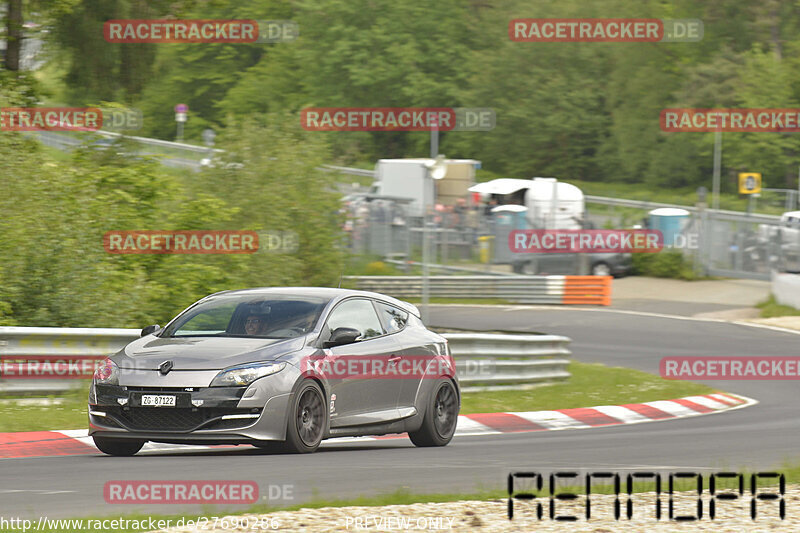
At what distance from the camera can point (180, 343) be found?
33.6 feet

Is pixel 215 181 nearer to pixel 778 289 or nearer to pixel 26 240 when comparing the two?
pixel 26 240

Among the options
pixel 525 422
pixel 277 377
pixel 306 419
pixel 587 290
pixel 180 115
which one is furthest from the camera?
pixel 180 115

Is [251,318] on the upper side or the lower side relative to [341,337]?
upper

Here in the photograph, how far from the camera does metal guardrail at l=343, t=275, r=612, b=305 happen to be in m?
36.2

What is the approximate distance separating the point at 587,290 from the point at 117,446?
89.8ft

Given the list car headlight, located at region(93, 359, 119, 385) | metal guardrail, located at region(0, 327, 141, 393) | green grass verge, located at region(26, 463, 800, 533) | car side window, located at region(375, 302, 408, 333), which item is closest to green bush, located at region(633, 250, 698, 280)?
metal guardrail, located at region(0, 327, 141, 393)

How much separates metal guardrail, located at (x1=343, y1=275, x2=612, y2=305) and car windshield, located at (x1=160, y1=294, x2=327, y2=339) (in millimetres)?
24289

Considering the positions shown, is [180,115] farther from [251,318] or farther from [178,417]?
[178,417]

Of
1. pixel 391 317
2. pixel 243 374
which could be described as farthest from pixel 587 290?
pixel 243 374

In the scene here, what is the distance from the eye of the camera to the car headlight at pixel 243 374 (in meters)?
9.68

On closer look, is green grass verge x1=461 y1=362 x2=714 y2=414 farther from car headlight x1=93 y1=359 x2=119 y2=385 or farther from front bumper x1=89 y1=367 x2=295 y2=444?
car headlight x1=93 y1=359 x2=119 y2=385

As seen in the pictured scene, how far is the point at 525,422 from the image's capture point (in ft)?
49.6

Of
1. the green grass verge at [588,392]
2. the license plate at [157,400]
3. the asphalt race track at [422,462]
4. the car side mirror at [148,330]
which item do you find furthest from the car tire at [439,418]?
the green grass verge at [588,392]

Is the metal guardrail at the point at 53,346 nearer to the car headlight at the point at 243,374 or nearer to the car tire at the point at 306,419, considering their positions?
the car tire at the point at 306,419
